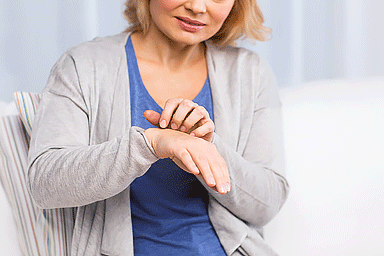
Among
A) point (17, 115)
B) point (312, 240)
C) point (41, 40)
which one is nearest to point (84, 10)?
point (41, 40)

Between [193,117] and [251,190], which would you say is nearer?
[193,117]

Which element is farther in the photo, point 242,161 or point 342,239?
point 342,239

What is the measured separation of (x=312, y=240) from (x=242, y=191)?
375 mm

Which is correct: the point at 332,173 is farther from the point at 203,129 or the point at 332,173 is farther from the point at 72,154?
the point at 72,154

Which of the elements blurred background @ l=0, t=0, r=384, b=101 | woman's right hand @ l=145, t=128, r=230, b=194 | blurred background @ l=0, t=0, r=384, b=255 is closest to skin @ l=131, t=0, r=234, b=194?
woman's right hand @ l=145, t=128, r=230, b=194

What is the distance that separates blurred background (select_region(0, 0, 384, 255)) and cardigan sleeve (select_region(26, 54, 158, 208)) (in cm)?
55

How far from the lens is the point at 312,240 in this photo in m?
1.28

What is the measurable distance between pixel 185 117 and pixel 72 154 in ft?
0.72

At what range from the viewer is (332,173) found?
4.36ft

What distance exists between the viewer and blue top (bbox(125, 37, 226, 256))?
1.01 meters

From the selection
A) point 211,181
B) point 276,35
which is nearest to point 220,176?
point 211,181

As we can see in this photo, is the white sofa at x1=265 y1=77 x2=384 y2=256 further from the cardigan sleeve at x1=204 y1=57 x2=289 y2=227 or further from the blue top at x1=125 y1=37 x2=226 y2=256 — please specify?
the blue top at x1=125 y1=37 x2=226 y2=256

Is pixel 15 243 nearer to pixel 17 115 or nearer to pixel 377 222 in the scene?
pixel 17 115

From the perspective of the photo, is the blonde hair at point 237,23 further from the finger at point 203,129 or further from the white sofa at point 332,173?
the finger at point 203,129
